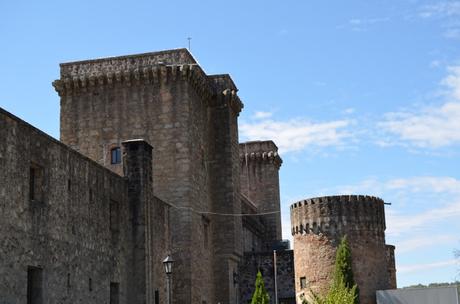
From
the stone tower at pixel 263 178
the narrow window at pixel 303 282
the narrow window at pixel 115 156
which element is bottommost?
the narrow window at pixel 303 282

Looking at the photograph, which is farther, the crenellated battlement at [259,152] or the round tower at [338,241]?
the crenellated battlement at [259,152]

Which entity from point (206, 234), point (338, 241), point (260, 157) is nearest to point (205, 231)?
point (206, 234)

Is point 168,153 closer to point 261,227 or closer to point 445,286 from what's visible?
point 445,286

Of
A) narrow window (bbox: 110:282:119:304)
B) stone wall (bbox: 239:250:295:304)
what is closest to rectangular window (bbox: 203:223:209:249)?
stone wall (bbox: 239:250:295:304)

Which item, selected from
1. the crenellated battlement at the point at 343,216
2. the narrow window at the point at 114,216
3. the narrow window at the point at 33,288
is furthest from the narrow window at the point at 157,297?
the crenellated battlement at the point at 343,216

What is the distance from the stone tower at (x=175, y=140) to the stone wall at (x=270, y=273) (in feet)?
18.7

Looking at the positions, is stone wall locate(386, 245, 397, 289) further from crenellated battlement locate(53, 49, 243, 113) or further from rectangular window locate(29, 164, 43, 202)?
rectangular window locate(29, 164, 43, 202)

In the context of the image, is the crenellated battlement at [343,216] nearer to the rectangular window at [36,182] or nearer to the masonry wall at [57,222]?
the masonry wall at [57,222]

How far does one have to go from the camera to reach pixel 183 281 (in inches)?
1265

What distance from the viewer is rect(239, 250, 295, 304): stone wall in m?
43.0

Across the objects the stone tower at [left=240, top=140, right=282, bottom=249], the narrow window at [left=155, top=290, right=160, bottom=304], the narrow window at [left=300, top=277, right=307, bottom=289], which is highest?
the stone tower at [left=240, top=140, right=282, bottom=249]

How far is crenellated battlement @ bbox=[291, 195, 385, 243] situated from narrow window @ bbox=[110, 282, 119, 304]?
1426cm

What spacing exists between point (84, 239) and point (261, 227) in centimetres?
3094

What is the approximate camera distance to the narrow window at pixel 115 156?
34562 mm
